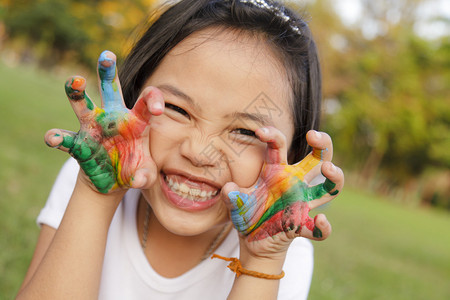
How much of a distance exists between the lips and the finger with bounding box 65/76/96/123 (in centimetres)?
38

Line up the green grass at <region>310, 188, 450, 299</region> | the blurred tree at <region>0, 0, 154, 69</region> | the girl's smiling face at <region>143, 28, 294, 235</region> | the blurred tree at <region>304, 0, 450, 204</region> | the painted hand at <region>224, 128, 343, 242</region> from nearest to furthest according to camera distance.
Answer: the painted hand at <region>224, 128, 343, 242</region> < the girl's smiling face at <region>143, 28, 294, 235</region> < the green grass at <region>310, 188, 450, 299</region> < the blurred tree at <region>304, 0, 450, 204</region> < the blurred tree at <region>0, 0, 154, 69</region>

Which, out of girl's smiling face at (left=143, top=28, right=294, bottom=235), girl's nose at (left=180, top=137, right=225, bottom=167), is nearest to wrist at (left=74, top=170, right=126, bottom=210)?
girl's smiling face at (left=143, top=28, right=294, bottom=235)

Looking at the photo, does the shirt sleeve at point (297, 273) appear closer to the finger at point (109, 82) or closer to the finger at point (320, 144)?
the finger at point (320, 144)

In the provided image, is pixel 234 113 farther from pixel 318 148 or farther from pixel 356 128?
pixel 356 128

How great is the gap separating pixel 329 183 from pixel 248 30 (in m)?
0.74

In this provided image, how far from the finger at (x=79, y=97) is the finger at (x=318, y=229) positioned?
2.77ft

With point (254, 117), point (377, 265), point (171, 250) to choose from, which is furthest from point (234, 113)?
point (377, 265)

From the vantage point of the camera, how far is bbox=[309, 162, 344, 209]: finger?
156 cm

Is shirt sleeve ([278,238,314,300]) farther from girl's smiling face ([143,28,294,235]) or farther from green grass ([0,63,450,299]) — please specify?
girl's smiling face ([143,28,294,235])

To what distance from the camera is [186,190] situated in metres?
1.71

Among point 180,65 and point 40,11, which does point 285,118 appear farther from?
point 40,11

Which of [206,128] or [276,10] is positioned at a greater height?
[276,10]

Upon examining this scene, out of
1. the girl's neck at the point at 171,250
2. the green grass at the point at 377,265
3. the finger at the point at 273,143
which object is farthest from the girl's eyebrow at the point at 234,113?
the green grass at the point at 377,265

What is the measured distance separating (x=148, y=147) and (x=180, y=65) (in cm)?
35
